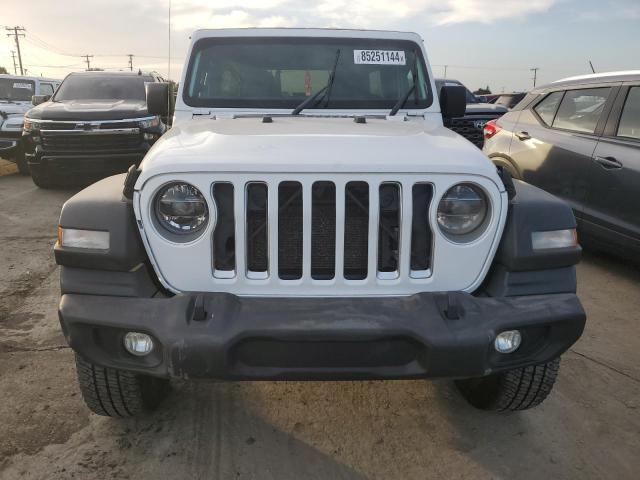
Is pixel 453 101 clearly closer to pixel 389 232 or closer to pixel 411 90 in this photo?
pixel 411 90

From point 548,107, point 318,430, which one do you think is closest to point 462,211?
point 318,430

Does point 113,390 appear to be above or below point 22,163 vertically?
above

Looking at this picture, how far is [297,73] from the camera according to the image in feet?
11.5

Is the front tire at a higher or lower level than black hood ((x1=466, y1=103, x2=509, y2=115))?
lower

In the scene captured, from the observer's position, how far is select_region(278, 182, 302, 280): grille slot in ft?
7.09

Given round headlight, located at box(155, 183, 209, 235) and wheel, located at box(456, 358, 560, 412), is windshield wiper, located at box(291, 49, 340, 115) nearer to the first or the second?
round headlight, located at box(155, 183, 209, 235)

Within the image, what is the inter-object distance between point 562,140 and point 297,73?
9.15ft

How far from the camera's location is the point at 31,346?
3.40m

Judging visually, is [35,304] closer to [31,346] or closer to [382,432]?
[31,346]

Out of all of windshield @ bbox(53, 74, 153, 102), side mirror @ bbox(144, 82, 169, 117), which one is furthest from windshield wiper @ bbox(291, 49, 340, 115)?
windshield @ bbox(53, 74, 153, 102)

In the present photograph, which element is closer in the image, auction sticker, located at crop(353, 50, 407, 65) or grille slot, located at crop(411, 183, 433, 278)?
grille slot, located at crop(411, 183, 433, 278)

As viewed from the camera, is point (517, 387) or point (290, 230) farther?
point (517, 387)

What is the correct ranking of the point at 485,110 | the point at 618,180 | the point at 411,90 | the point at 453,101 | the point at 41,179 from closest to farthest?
the point at 411,90 < the point at 453,101 < the point at 618,180 < the point at 41,179 < the point at 485,110

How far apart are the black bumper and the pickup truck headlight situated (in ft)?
0.91
